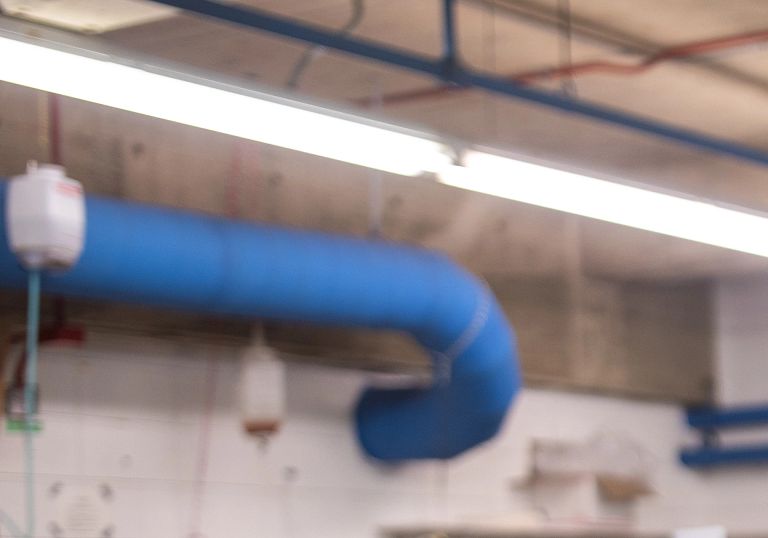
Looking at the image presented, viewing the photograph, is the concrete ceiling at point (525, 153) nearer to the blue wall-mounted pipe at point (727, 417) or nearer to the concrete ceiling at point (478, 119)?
the concrete ceiling at point (478, 119)

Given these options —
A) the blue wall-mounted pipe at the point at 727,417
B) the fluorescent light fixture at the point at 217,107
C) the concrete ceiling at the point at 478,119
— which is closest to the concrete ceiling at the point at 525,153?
the concrete ceiling at the point at 478,119

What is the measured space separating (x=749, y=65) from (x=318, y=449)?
6.88 ft

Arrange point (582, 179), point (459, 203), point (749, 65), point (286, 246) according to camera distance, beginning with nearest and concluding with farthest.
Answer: point (582, 179), point (286, 246), point (749, 65), point (459, 203)

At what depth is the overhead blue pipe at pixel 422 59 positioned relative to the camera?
2.96 meters

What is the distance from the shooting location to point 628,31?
14.5ft

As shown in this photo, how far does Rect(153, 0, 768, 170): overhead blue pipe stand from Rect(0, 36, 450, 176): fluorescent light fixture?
36 centimetres

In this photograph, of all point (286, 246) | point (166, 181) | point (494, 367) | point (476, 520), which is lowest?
point (476, 520)

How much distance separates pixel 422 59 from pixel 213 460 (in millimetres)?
1896

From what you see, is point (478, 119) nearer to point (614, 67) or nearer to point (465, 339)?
point (614, 67)

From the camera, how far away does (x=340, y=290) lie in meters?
4.21

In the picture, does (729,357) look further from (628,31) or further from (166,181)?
(166,181)

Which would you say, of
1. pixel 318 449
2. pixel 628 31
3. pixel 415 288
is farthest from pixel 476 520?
pixel 628 31

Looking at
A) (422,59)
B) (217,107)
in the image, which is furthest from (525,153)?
(217,107)

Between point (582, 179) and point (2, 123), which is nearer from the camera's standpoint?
point (582, 179)
